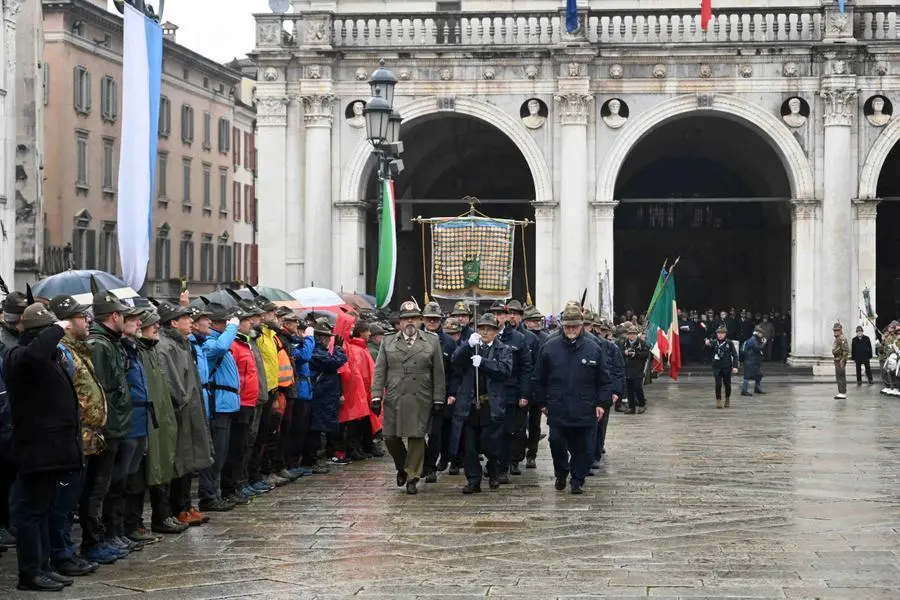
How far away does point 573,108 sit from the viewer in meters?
35.0

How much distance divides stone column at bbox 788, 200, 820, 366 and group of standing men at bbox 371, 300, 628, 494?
67.9 feet

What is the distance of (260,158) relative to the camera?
35.8 metres

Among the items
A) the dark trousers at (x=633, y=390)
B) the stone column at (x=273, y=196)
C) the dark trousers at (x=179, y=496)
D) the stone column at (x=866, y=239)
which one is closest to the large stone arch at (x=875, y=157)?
the stone column at (x=866, y=239)

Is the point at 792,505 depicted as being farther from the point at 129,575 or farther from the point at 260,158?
the point at 260,158

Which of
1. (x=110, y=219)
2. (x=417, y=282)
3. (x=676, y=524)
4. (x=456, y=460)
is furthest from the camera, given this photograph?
(x=110, y=219)

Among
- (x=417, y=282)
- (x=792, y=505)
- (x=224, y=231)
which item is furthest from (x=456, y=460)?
(x=224, y=231)

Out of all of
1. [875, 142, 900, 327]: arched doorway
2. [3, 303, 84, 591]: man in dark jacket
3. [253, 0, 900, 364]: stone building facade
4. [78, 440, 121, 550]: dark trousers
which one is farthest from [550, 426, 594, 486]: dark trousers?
[875, 142, 900, 327]: arched doorway

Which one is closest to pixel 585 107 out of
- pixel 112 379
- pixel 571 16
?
pixel 571 16

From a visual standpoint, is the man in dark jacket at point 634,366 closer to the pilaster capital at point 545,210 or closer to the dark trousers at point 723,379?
the dark trousers at point 723,379

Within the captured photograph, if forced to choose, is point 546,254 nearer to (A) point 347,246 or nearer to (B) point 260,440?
(A) point 347,246

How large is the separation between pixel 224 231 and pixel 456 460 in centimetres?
4652

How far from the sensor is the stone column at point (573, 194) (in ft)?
115

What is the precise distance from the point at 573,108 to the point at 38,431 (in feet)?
85.9

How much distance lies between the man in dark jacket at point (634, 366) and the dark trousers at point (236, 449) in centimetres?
1236
